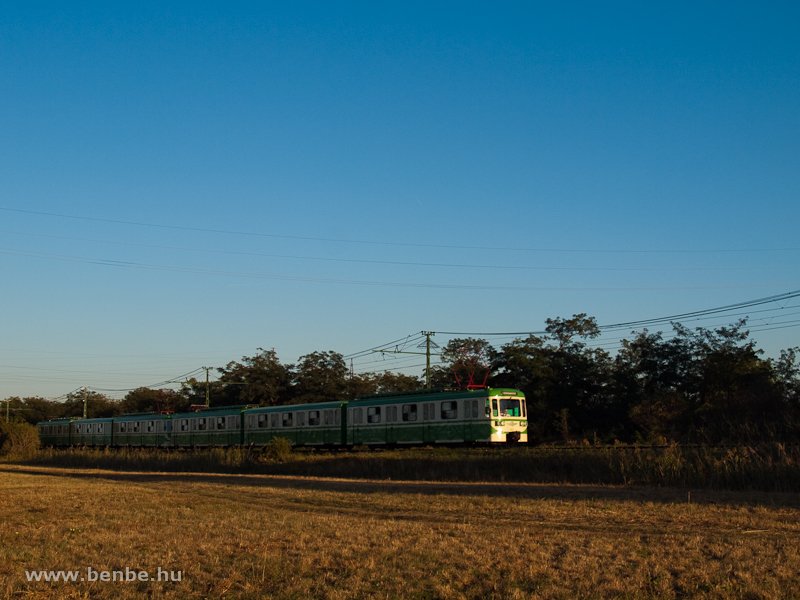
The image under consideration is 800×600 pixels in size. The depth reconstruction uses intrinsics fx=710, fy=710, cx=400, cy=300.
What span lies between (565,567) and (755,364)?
109 ft

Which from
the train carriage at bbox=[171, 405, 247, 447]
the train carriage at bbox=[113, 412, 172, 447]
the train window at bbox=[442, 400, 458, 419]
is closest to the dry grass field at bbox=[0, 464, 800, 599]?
the train window at bbox=[442, 400, 458, 419]

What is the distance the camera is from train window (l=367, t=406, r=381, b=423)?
32.9 metres

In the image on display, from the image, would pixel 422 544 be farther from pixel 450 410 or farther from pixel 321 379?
pixel 321 379

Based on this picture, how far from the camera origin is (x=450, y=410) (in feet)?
98.9

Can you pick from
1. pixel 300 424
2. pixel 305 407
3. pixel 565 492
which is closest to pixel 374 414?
pixel 305 407

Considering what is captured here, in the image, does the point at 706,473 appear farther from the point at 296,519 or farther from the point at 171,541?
the point at 171,541

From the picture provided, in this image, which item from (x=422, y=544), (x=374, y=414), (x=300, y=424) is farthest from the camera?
(x=300, y=424)

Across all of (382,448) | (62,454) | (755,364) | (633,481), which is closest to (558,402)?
(755,364)

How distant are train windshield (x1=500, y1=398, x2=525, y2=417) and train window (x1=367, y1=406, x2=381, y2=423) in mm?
6096

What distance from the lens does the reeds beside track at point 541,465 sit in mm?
15828

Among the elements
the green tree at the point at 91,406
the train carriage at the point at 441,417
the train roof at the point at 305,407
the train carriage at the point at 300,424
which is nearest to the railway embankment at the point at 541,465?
the train carriage at the point at 441,417

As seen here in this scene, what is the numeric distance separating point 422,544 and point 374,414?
24.3 metres

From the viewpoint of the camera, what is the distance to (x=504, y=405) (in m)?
30.0

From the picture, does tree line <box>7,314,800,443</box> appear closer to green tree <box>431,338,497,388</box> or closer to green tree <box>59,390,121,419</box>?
green tree <box>431,338,497,388</box>
